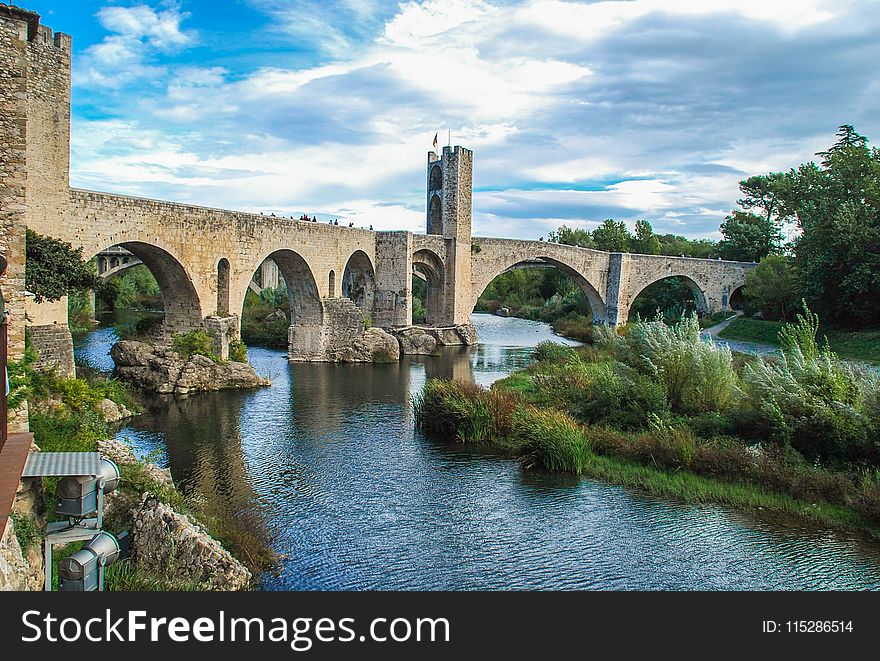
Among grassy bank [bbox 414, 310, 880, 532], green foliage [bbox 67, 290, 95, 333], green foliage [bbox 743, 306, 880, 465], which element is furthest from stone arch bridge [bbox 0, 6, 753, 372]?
green foliage [bbox 743, 306, 880, 465]

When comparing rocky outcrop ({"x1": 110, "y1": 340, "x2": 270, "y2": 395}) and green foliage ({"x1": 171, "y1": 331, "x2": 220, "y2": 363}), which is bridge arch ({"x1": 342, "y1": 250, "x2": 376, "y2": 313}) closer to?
green foliage ({"x1": 171, "y1": 331, "x2": 220, "y2": 363})

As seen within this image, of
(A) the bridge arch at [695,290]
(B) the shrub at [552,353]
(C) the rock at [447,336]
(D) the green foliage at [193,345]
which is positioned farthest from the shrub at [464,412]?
(A) the bridge arch at [695,290]

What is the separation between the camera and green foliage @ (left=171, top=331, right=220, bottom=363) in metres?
18.0

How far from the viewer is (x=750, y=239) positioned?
4328 cm

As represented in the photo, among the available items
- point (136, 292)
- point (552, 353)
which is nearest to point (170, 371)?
point (552, 353)

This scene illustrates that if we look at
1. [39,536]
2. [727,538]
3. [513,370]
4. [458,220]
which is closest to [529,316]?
[458,220]

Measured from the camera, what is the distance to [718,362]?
13.4 metres

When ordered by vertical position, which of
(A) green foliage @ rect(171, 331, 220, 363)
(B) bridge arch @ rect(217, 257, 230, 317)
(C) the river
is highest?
(B) bridge arch @ rect(217, 257, 230, 317)

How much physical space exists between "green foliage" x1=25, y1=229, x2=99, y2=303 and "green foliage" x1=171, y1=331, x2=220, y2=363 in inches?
203

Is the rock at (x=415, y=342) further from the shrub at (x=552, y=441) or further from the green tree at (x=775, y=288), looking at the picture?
the shrub at (x=552, y=441)

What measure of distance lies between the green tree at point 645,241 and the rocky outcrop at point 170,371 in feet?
133
